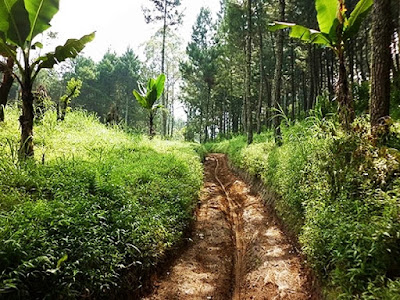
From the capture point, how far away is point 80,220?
3244mm

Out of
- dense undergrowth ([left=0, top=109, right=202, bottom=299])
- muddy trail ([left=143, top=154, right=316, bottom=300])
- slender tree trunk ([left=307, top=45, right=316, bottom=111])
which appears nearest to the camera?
dense undergrowth ([left=0, top=109, right=202, bottom=299])

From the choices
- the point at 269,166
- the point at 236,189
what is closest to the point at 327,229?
the point at 269,166

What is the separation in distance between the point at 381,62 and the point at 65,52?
19.5 ft

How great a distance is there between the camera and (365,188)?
3.66m

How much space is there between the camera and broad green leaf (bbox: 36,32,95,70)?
5094mm

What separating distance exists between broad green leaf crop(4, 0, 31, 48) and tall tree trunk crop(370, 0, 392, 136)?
20.6 feet

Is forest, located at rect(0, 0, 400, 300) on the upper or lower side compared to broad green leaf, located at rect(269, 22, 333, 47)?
lower

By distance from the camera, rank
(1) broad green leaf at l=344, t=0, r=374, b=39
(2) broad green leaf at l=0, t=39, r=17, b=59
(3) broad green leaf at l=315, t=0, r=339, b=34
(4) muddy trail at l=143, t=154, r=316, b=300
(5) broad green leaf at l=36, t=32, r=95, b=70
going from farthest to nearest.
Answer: (3) broad green leaf at l=315, t=0, r=339, b=34
(1) broad green leaf at l=344, t=0, r=374, b=39
(5) broad green leaf at l=36, t=32, r=95, b=70
(2) broad green leaf at l=0, t=39, r=17, b=59
(4) muddy trail at l=143, t=154, r=316, b=300

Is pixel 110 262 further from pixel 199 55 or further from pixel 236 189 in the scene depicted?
pixel 199 55

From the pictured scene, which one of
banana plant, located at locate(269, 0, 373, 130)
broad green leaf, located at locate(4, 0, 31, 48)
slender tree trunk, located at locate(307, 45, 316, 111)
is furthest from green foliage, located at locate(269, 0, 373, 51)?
slender tree trunk, located at locate(307, 45, 316, 111)

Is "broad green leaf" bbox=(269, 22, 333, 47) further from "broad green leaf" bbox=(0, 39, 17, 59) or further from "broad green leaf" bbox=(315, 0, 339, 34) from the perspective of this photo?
"broad green leaf" bbox=(0, 39, 17, 59)

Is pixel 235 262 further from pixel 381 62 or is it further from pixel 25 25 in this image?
pixel 25 25

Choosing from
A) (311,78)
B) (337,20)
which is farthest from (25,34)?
(311,78)

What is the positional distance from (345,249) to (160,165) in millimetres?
5082
